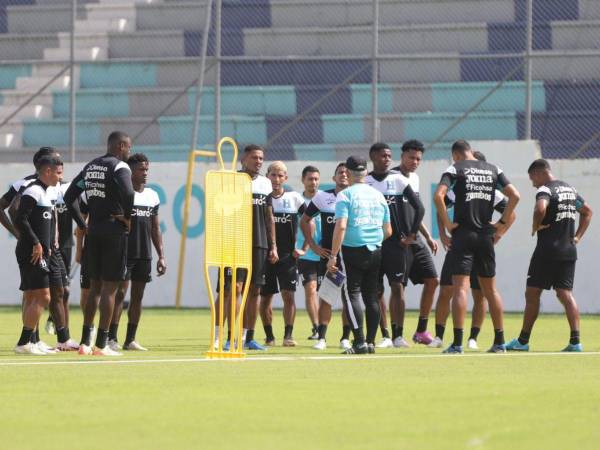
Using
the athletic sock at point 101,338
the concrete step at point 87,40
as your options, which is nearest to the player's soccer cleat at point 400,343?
the athletic sock at point 101,338

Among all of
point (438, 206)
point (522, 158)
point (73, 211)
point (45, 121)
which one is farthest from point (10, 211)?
point (45, 121)

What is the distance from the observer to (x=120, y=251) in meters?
13.9

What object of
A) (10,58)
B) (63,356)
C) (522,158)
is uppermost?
(10,58)

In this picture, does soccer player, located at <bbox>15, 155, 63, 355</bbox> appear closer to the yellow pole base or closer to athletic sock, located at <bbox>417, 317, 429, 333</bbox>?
the yellow pole base

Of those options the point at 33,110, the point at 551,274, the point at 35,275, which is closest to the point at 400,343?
the point at 551,274

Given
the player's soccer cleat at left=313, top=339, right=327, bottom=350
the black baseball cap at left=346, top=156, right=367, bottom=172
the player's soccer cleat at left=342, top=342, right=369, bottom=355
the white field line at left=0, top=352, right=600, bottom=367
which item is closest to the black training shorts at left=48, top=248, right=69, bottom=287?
the white field line at left=0, top=352, right=600, bottom=367

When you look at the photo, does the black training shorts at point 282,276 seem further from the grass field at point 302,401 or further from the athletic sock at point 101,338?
the athletic sock at point 101,338

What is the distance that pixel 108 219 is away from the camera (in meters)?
13.9

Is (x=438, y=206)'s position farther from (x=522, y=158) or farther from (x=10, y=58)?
(x=10, y=58)

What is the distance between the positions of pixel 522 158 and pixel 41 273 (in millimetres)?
11080

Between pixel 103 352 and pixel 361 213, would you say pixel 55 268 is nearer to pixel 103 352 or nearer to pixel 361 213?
pixel 103 352

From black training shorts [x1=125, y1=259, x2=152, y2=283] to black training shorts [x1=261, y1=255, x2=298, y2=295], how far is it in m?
1.58

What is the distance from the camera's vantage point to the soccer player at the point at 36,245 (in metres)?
14.4

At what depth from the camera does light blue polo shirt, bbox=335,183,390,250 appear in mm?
14117
